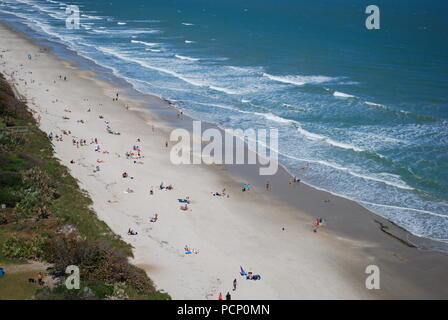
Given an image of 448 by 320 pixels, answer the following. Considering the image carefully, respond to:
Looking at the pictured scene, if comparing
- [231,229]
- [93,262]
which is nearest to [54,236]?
[93,262]

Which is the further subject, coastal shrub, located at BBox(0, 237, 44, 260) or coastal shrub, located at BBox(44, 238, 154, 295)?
coastal shrub, located at BBox(0, 237, 44, 260)

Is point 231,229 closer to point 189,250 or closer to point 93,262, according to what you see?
point 189,250

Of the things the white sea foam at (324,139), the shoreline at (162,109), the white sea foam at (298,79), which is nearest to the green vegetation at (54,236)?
the shoreline at (162,109)

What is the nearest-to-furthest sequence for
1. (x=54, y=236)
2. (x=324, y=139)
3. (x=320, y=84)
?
(x=54, y=236), (x=324, y=139), (x=320, y=84)

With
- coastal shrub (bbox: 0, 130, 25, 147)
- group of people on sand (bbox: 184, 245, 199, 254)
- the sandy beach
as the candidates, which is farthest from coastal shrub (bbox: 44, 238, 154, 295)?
coastal shrub (bbox: 0, 130, 25, 147)

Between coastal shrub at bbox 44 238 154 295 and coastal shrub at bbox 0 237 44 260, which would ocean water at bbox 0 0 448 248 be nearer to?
coastal shrub at bbox 44 238 154 295

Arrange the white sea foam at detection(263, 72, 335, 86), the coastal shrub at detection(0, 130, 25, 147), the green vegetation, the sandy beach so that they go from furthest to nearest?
the white sea foam at detection(263, 72, 335, 86) → the coastal shrub at detection(0, 130, 25, 147) → the sandy beach → the green vegetation

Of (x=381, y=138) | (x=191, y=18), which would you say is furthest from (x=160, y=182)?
(x=191, y=18)

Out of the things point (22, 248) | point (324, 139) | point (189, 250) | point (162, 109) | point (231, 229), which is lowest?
point (231, 229)
